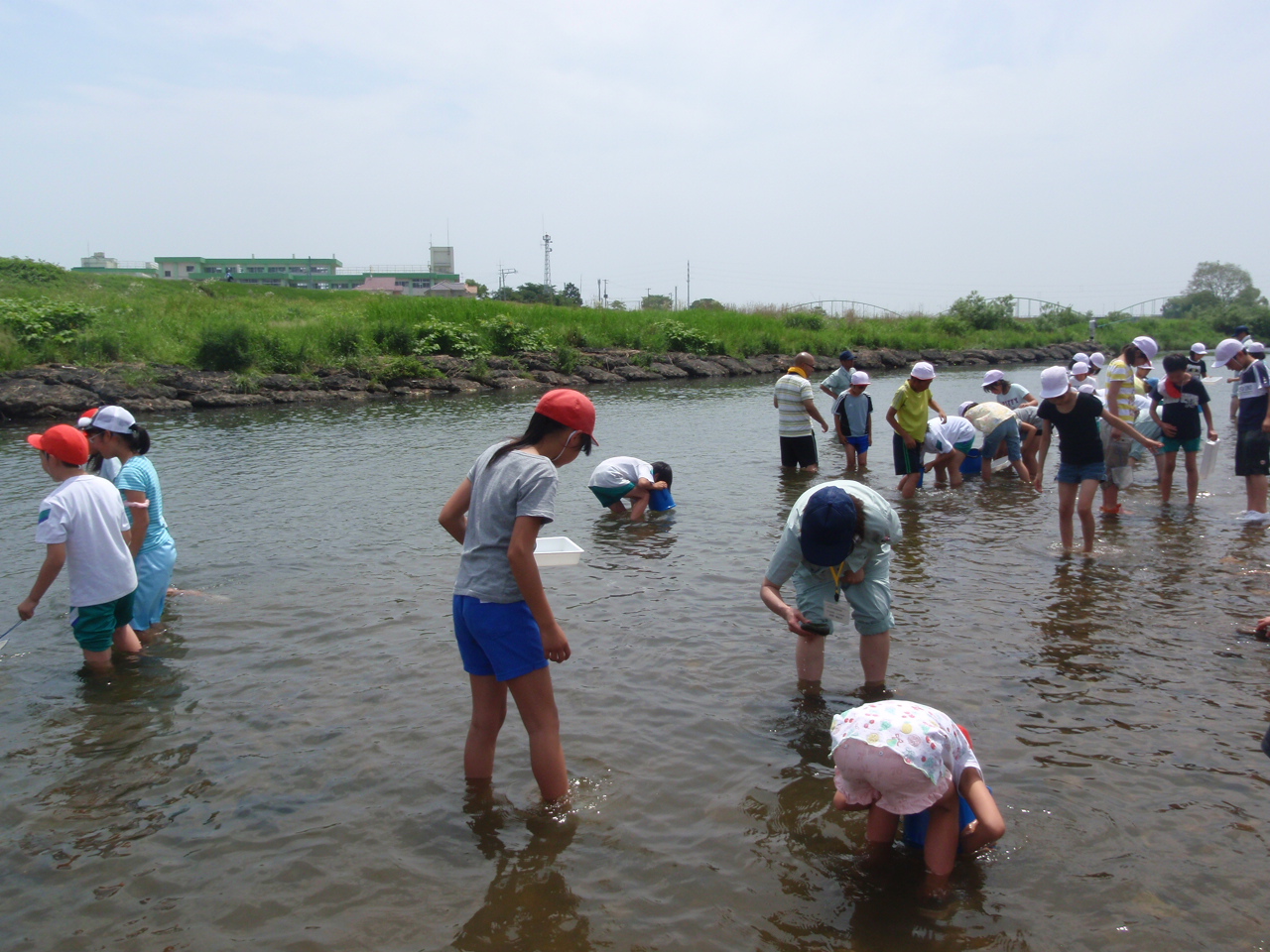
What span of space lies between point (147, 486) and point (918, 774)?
515 cm

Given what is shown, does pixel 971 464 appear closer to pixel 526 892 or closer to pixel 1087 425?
pixel 1087 425

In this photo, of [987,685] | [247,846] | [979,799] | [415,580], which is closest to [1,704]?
[247,846]

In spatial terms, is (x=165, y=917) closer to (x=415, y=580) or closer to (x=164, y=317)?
(x=415, y=580)

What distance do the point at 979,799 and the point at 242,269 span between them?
377 ft

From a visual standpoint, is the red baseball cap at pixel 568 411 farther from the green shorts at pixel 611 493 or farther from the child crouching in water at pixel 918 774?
the green shorts at pixel 611 493

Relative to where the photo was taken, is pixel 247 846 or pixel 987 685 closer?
pixel 247 846

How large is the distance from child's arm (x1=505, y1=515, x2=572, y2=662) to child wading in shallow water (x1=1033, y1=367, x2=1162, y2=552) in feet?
18.4

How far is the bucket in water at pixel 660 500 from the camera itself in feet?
33.4

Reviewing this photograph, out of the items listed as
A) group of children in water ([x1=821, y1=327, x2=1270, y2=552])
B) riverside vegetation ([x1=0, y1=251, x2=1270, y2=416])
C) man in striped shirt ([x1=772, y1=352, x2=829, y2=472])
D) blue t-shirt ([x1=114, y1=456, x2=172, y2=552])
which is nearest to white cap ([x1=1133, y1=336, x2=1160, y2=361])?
group of children in water ([x1=821, y1=327, x2=1270, y2=552])

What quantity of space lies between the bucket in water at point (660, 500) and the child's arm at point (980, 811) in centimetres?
698

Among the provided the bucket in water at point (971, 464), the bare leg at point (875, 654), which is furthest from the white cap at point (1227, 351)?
the bare leg at point (875, 654)

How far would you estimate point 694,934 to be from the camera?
3299 mm

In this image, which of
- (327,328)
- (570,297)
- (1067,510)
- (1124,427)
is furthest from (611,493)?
(570,297)

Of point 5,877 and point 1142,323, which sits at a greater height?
point 1142,323
